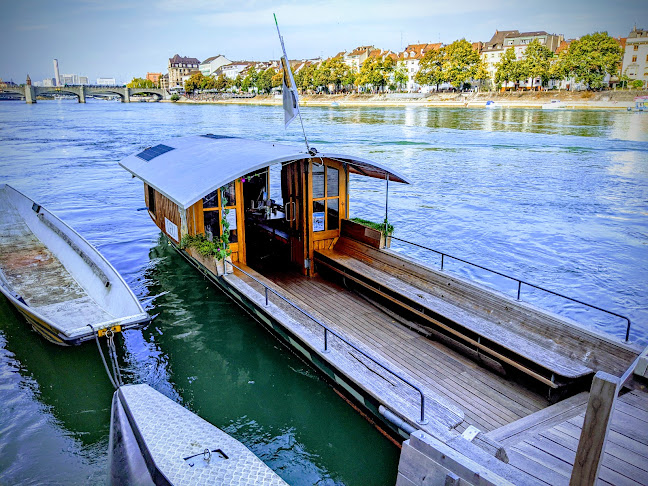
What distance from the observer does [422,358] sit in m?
8.54

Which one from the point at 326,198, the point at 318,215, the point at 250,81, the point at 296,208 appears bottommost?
the point at 318,215

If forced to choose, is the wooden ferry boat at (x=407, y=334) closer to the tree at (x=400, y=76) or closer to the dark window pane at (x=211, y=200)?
the dark window pane at (x=211, y=200)

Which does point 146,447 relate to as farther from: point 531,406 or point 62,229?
point 62,229

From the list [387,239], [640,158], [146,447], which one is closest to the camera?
[146,447]

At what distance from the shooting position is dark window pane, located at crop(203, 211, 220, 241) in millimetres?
11909

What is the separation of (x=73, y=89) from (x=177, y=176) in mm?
143430

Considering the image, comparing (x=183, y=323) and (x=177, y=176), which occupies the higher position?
(x=177, y=176)

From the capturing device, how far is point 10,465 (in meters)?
7.80

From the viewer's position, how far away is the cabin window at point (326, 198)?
12.0m

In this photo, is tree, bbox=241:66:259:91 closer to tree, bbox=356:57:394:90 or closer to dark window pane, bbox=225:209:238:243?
tree, bbox=356:57:394:90

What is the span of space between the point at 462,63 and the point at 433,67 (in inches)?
427

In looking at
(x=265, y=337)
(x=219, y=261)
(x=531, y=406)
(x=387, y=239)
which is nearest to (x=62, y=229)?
(x=219, y=261)

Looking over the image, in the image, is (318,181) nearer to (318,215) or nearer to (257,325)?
(318,215)

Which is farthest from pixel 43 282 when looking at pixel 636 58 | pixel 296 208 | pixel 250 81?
pixel 250 81
